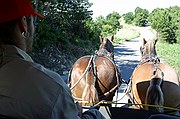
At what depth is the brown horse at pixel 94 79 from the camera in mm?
4039

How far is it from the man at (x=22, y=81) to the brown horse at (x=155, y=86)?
245 cm

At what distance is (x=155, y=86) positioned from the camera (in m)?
3.51

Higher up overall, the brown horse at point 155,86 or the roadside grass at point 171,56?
the brown horse at point 155,86

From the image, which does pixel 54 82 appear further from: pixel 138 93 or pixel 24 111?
pixel 138 93

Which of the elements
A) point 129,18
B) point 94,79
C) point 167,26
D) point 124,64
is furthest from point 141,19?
point 94,79

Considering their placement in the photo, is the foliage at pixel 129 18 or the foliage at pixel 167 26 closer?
the foliage at pixel 167 26

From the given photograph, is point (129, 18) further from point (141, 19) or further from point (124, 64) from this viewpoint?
point (124, 64)

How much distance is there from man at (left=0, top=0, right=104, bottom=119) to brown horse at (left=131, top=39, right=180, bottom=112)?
2449 millimetres

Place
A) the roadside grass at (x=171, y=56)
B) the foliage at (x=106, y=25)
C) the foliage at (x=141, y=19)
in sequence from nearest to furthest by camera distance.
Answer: the roadside grass at (x=171, y=56) < the foliage at (x=106, y=25) < the foliage at (x=141, y=19)

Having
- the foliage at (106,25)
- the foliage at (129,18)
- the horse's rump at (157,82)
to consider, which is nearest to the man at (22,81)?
the horse's rump at (157,82)

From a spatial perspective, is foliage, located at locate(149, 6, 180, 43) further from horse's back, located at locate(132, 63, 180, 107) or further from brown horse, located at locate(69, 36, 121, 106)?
horse's back, located at locate(132, 63, 180, 107)

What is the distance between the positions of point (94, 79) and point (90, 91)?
0.67 feet

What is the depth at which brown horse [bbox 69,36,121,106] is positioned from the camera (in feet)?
13.3

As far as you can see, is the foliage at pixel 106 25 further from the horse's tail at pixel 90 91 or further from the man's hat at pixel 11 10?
the man's hat at pixel 11 10
